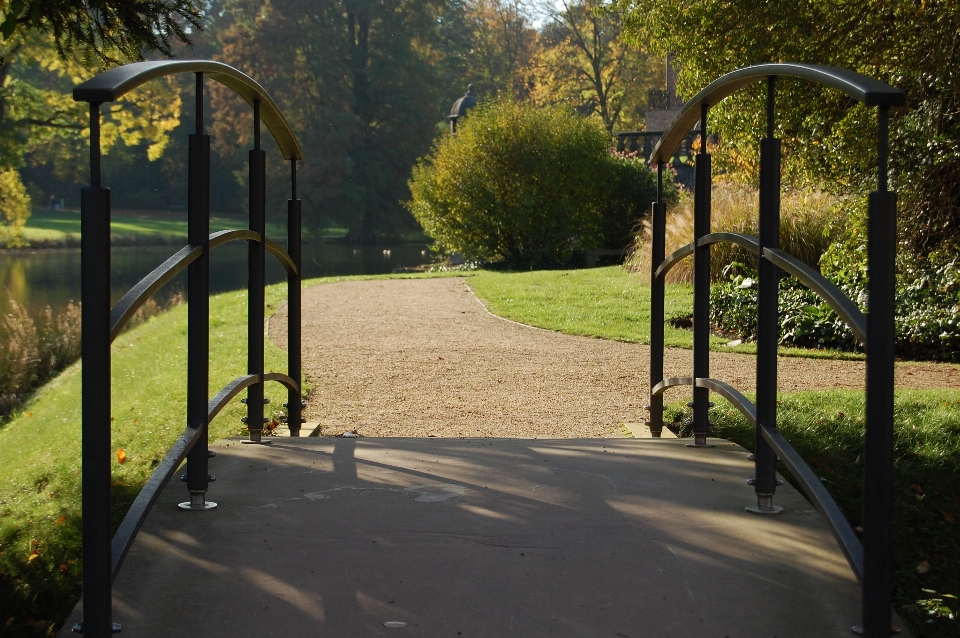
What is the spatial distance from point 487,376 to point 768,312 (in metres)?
5.35

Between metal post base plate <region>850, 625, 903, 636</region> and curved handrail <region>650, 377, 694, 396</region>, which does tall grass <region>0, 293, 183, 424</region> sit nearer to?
curved handrail <region>650, 377, 694, 396</region>

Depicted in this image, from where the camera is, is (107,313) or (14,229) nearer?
(107,313)

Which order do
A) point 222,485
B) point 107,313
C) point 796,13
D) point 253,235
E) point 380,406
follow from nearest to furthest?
point 107,313 → point 222,485 → point 253,235 → point 380,406 → point 796,13

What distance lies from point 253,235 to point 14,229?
72.2ft

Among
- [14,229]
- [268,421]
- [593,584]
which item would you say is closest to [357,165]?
[14,229]

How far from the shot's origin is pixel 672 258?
14.8 ft

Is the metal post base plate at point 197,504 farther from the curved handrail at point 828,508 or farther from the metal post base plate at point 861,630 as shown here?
the metal post base plate at point 861,630

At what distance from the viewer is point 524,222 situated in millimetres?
21797

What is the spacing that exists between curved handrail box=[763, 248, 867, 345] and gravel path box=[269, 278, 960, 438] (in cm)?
351

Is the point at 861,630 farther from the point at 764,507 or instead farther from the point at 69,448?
the point at 69,448

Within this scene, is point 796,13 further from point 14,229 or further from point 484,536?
point 14,229

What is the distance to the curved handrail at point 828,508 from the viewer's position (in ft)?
7.59

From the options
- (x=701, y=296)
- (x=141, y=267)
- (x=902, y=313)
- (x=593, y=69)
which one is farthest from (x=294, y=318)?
(x=593, y=69)

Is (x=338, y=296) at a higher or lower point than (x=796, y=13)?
lower
